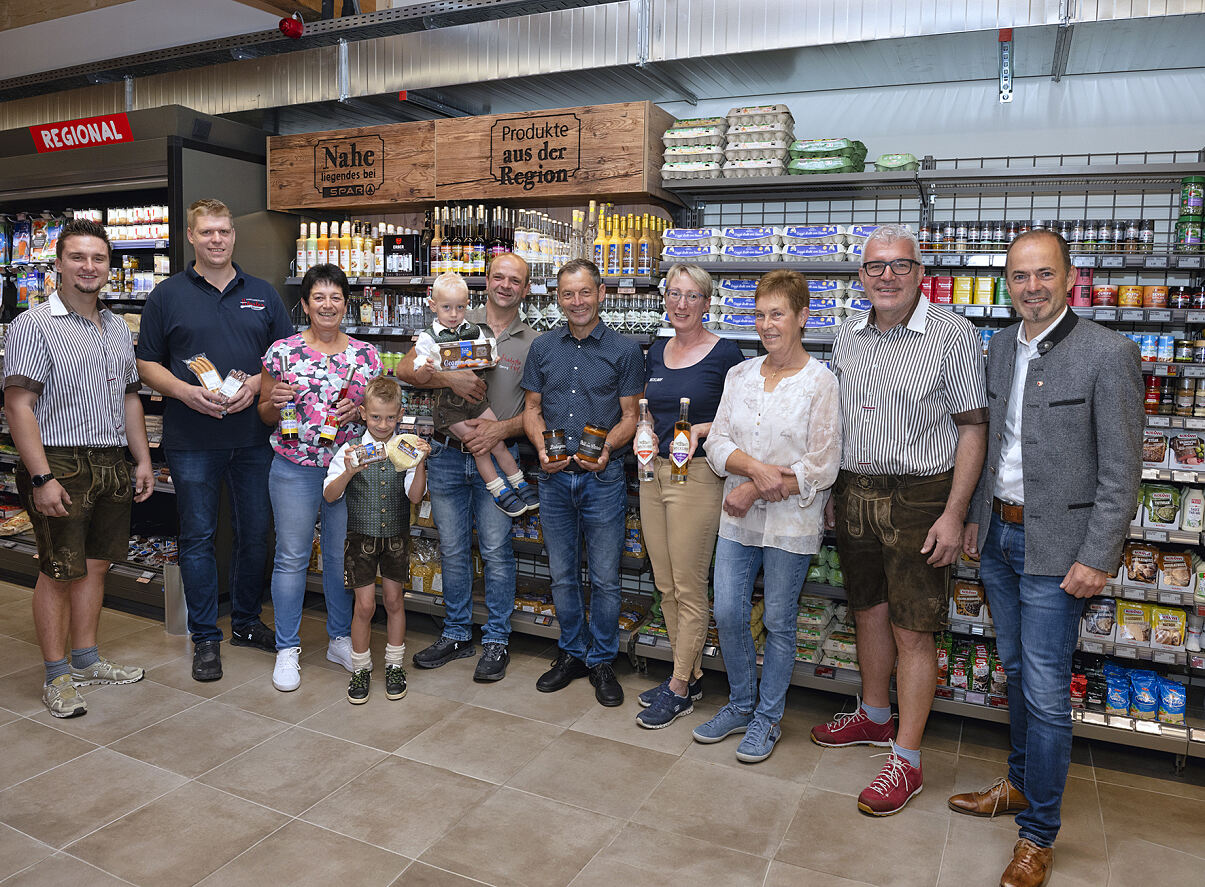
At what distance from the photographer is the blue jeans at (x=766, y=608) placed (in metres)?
3.37

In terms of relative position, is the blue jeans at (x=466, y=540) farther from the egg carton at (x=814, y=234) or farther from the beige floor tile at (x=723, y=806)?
the egg carton at (x=814, y=234)

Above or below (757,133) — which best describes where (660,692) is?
below

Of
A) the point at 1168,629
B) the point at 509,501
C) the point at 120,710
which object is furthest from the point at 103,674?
the point at 1168,629

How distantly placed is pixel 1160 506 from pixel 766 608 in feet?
5.67

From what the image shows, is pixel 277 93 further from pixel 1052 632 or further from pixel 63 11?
pixel 1052 632

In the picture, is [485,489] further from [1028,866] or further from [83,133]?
[83,133]

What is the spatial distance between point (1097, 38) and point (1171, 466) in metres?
1.83

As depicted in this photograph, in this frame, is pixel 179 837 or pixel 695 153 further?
pixel 695 153

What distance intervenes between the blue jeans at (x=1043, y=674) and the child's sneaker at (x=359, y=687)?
262cm

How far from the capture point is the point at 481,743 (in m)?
3.57

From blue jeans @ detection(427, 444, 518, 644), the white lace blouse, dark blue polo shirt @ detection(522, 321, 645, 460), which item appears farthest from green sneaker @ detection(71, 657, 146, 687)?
the white lace blouse

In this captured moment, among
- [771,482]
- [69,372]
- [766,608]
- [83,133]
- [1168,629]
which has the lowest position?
[1168,629]

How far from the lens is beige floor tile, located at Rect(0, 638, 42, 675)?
14.3 feet

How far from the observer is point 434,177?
16.3 ft
